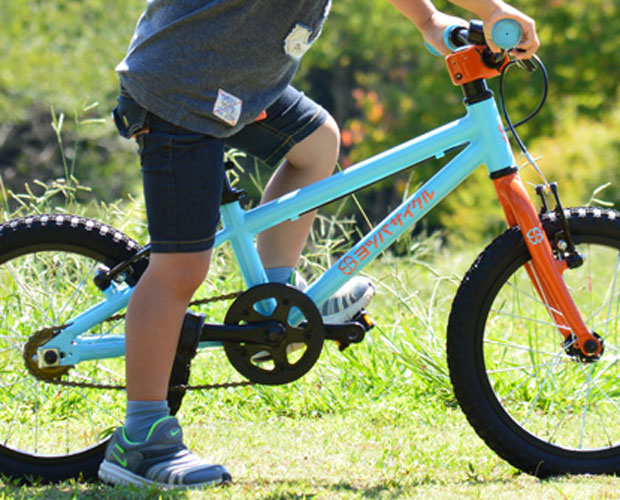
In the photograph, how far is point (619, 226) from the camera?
261 cm

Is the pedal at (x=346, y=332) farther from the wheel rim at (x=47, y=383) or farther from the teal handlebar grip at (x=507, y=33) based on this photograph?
the teal handlebar grip at (x=507, y=33)

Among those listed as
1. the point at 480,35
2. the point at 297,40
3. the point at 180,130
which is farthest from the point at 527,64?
the point at 180,130

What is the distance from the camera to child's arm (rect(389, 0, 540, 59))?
2.38 m

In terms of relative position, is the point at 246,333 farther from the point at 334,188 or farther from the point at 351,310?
the point at 334,188

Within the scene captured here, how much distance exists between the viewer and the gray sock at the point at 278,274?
9.07 ft

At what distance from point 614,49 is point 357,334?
12.4 m

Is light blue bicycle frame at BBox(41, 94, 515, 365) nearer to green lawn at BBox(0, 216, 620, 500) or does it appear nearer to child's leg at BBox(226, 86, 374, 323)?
child's leg at BBox(226, 86, 374, 323)

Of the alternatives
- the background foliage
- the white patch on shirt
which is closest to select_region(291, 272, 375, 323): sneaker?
the white patch on shirt

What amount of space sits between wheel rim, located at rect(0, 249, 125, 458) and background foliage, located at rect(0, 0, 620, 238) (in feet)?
28.9

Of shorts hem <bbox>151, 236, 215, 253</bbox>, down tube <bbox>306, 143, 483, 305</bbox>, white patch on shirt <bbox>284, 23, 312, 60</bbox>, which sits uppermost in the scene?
white patch on shirt <bbox>284, 23, 312, 60</bbox>

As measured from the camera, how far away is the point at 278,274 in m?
2.77

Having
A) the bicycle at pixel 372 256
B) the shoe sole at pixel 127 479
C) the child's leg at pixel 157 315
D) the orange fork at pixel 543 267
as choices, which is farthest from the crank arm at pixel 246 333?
the orange fork at pixel 543 267

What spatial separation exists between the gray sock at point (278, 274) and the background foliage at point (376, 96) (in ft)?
30.1

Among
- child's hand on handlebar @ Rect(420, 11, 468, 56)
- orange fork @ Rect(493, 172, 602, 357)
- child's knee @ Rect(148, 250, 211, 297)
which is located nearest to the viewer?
child's knee @ Rect(148, 250, 211, 297)
